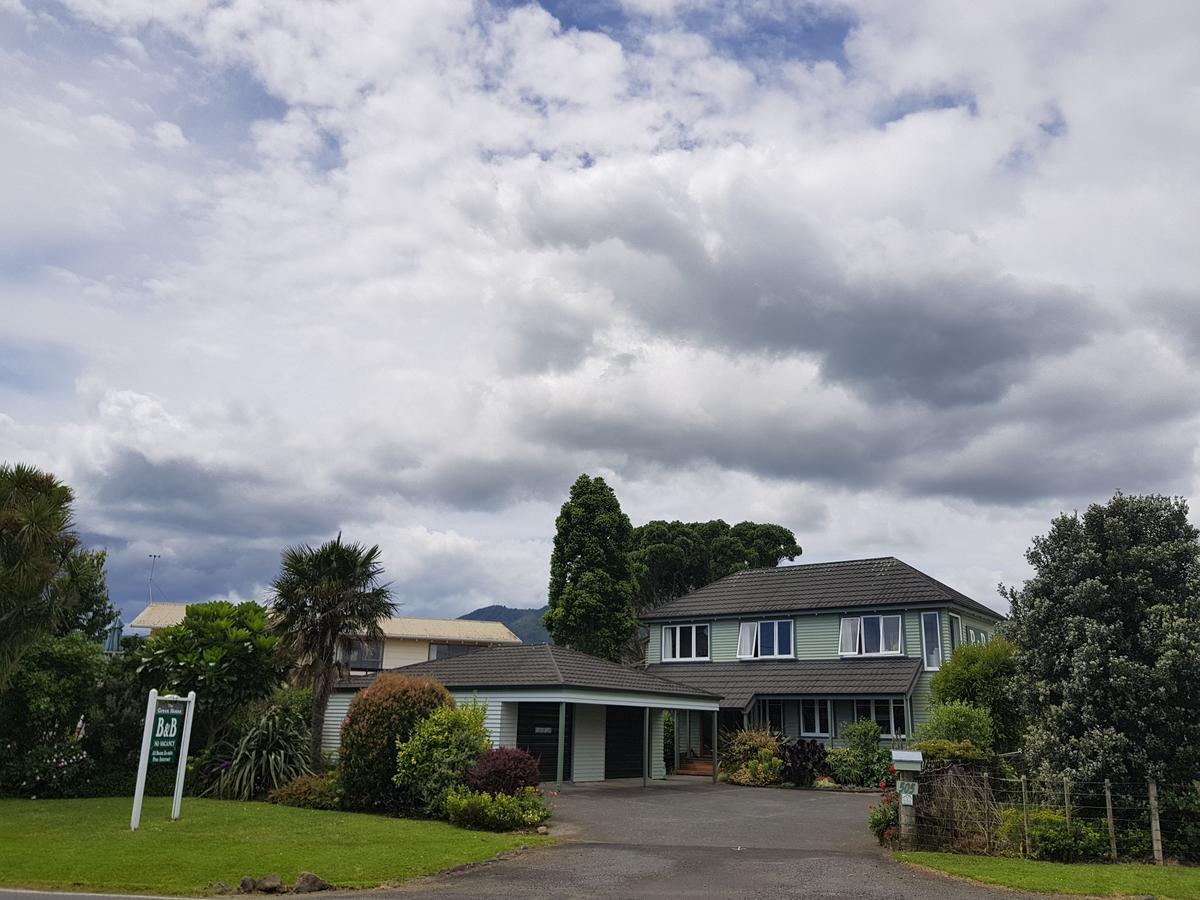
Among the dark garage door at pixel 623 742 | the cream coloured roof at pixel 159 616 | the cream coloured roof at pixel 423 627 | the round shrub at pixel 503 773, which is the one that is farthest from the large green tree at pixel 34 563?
the cream coloured roof at pixel 159 616

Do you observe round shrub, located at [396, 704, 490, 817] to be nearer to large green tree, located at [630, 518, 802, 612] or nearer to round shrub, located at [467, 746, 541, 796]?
round shrub, located at [467, 746, 541, 796]

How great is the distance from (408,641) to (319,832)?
1853 inches

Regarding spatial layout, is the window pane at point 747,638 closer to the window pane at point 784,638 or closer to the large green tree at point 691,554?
the window pane at point 784,638

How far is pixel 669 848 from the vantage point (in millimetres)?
16078

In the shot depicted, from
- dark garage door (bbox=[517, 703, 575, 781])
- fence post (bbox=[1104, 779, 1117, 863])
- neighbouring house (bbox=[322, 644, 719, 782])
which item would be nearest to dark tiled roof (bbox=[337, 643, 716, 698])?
neighbouring house (bbox=[322, 644, 719, 782])

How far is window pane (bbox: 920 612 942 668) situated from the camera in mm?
33438

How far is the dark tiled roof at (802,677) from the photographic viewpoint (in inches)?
1273

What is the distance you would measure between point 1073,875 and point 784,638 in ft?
78.2

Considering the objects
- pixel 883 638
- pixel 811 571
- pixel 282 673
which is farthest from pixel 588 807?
pixel 811 571

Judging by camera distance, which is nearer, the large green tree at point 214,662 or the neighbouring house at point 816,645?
the large green tree at point 214,662

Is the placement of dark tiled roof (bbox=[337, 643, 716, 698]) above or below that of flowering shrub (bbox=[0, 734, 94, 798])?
above

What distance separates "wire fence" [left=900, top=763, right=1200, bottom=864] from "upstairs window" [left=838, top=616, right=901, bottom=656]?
59.9 feet

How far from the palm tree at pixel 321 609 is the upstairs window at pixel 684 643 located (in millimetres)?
17417

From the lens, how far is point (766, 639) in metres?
37.8
